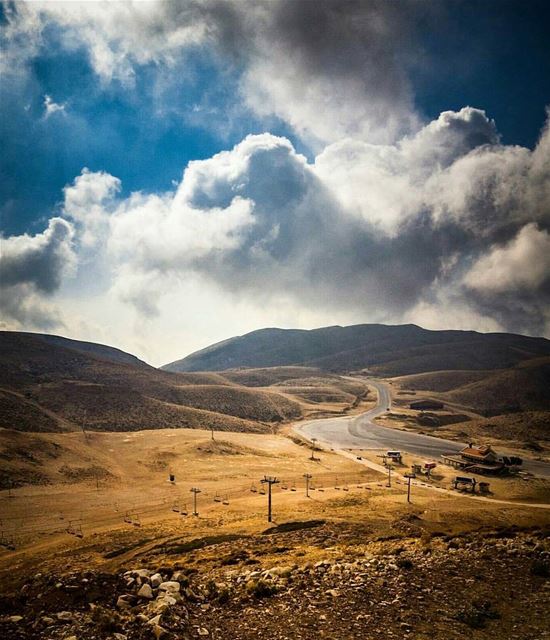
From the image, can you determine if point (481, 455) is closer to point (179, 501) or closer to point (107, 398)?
point (179, 501)

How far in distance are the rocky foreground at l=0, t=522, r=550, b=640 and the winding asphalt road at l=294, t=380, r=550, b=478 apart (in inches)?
2283

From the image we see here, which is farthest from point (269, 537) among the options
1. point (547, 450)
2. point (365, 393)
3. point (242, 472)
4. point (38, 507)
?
point (365, 393)

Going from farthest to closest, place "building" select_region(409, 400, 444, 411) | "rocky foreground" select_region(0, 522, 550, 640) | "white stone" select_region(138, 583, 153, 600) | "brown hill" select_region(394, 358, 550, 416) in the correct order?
"brown hill" select_region(394, 358, 550, 416) → "building" select_region(409, 400, 444, 411) → "white stone" select_region(138, 583, 153, 600) → "rocky foreground" select_region(0, 522, 550, 640)

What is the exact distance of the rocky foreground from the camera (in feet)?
47.9

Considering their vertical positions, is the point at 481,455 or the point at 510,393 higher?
the point at 510,393

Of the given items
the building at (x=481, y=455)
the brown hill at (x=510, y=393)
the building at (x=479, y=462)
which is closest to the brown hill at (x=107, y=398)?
the brown hill at (x=510, y=393)

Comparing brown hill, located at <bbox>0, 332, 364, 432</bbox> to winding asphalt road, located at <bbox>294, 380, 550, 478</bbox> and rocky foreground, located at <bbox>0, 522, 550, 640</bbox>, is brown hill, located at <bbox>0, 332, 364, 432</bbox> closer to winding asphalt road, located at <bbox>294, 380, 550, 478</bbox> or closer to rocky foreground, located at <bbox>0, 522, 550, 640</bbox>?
winding asphalt road, located at <bbox>294, 380, 550, 478</bbox>

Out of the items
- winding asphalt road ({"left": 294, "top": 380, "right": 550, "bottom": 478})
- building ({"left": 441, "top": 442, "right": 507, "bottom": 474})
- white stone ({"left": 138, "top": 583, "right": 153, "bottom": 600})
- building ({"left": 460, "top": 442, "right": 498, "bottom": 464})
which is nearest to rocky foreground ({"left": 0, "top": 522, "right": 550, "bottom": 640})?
white stone ({"left": 138, "top": 583, "right": 153, "bottom": 600})

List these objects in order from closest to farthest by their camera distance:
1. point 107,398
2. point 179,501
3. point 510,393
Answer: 1. point 179,501
2. point 107,398
3. point 510,393

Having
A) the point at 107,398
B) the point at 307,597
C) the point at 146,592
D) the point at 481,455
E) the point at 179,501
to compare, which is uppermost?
the point at 107,398

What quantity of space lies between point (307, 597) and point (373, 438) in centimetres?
8858

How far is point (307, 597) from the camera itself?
57.7 ft

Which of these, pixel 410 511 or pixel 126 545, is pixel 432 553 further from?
pixel 126 545

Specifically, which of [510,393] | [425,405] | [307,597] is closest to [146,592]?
[307,597]
